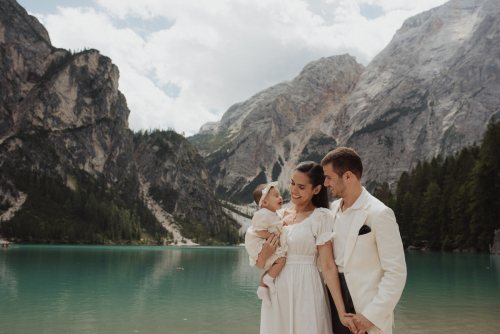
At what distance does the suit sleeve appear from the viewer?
342cm

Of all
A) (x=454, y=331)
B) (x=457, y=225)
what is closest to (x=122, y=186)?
(x=457, y=225)

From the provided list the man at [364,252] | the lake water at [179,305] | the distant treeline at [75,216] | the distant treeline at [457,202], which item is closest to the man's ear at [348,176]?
the man at [364,252]

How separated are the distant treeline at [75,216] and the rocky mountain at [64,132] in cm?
53

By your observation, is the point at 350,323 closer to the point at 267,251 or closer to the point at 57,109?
the point at 267,251

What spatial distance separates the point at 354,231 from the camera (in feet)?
12.0

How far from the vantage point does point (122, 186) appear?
183 m

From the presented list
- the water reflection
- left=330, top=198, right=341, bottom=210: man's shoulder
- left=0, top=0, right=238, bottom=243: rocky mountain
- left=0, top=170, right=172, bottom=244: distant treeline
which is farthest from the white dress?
left=0, top=0, right=238, bottom=243: rocky mountain

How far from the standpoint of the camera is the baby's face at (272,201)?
4.86 m

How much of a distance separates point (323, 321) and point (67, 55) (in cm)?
21047

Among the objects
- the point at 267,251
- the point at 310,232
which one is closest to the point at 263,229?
the point at 267,251

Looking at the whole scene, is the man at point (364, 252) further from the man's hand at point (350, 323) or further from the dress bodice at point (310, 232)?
the dress bodice at point (310, 232)

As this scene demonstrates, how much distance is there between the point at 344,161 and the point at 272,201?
4.32 feet

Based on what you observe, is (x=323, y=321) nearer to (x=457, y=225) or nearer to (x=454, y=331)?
(x=454, y=331)

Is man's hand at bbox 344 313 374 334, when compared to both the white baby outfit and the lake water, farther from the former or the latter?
the lake water
